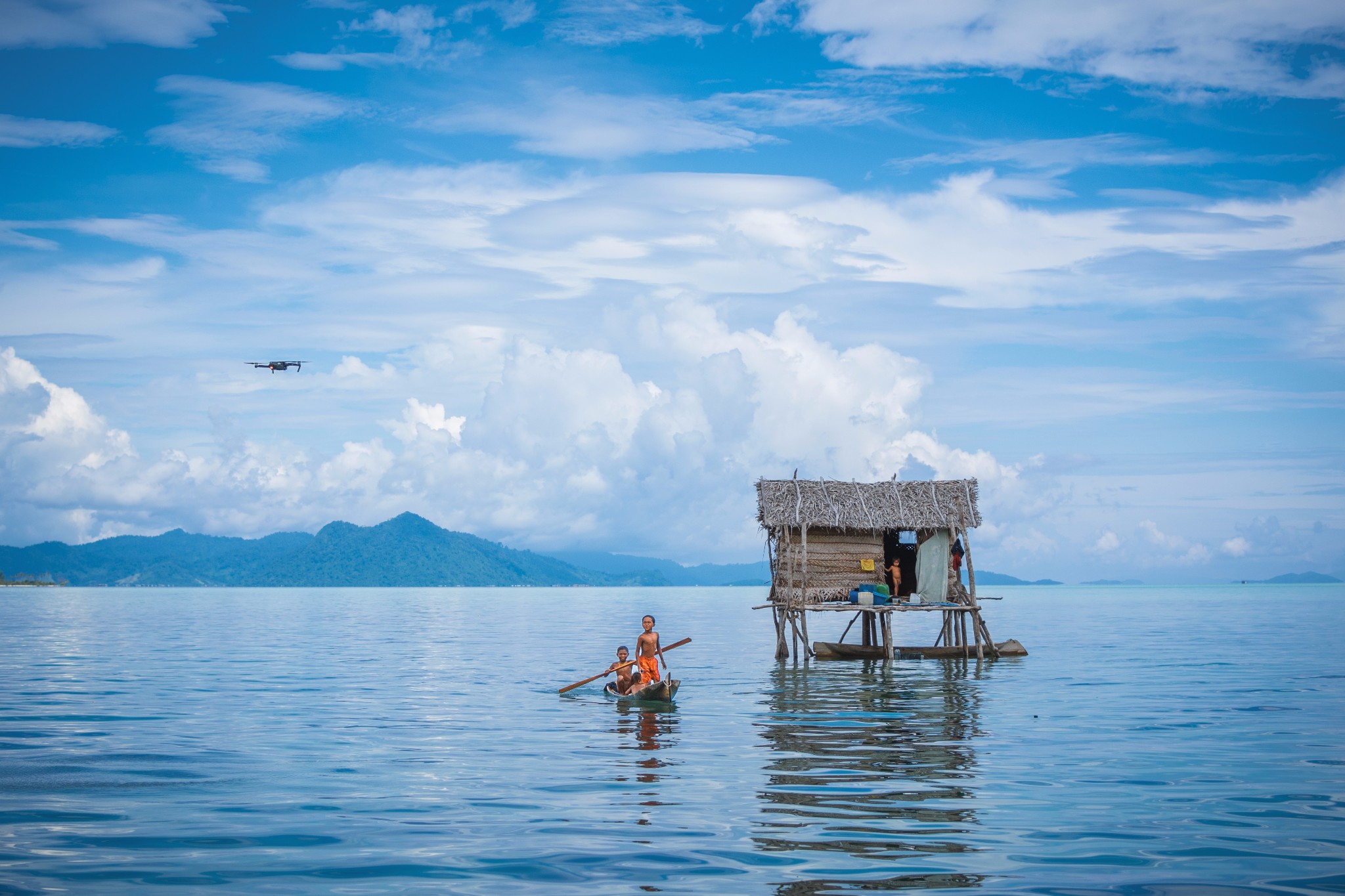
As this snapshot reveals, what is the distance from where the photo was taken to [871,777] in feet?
54.0

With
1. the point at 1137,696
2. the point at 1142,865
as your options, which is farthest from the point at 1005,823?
the point at 1137,696

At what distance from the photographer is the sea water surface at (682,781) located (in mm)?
11648

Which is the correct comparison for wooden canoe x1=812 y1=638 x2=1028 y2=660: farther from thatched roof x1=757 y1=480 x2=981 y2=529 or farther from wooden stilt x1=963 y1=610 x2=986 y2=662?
thatched roof x1=757 y1=480 x2=981 y2=529

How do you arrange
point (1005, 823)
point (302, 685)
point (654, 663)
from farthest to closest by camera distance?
1. point (302, 685)
2. point (654, 663)
3. point (1005, 823)

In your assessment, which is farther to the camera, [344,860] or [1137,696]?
[1137,696]

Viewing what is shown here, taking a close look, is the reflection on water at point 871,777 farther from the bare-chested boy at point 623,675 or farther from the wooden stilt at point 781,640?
the wooden stilt at point 781,640

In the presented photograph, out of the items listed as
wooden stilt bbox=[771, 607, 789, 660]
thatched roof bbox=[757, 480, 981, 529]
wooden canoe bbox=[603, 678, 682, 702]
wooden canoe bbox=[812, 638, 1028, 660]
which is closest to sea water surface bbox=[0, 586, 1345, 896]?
wooden canoe bbox=[603, 678, 682, 702]

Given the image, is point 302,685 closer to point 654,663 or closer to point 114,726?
point 114,726

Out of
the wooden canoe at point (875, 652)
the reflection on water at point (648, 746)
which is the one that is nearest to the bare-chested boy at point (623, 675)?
the reflection on water at point (648, 746)

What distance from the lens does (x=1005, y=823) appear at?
13.6 meters

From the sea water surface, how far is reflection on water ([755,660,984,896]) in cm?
7

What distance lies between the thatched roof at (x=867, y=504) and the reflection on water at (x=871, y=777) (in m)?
7.03

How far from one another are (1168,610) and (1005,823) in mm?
102318

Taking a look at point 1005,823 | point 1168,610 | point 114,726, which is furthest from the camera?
point 1168,610
